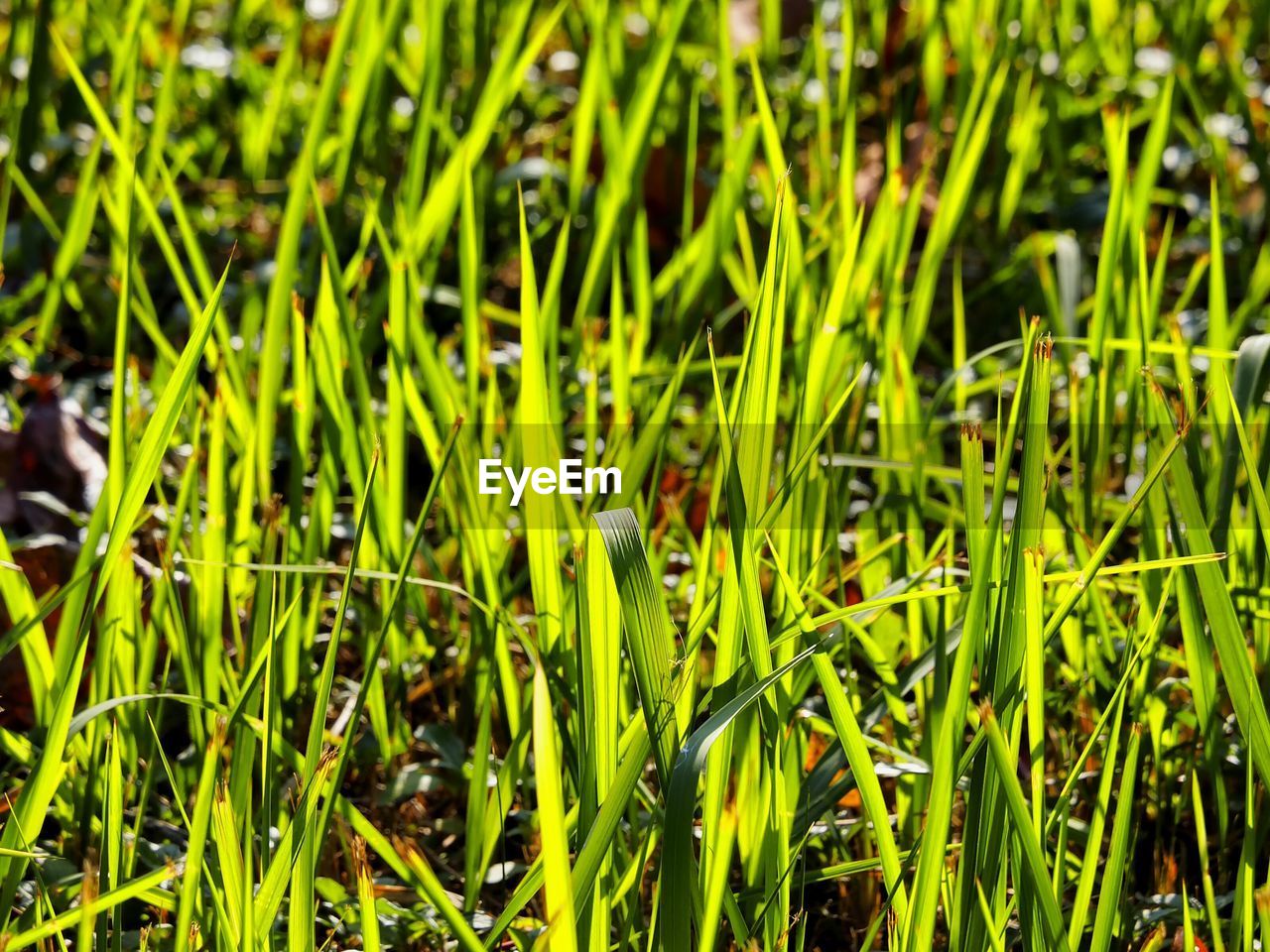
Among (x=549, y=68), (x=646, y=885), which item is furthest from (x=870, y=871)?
(x=549, y=68)

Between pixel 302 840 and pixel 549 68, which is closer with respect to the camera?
pixel 302 840

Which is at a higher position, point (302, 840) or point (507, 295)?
point (507, 295)

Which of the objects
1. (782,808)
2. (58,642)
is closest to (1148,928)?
(782,808)

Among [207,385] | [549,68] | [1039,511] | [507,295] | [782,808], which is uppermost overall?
[549,68]

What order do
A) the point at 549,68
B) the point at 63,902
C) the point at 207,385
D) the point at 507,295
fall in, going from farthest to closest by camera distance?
the point at 549,68
the point at 507,295
the point at 207,385
the point at 63,902

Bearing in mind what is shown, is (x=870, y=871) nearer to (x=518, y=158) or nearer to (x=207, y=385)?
(x=207, y=385)

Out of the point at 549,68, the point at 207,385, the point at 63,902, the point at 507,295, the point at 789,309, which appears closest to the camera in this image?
the point at 63,902

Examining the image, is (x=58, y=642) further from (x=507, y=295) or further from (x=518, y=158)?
(x=518, y=158)
